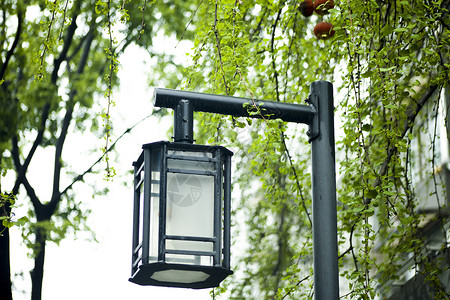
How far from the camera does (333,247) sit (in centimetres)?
338

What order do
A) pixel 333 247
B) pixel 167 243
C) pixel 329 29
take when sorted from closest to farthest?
pixel 167 243 < pixel 333 247 < pixel 329 29

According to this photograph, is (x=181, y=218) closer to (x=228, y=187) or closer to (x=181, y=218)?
(x=181, y=218)

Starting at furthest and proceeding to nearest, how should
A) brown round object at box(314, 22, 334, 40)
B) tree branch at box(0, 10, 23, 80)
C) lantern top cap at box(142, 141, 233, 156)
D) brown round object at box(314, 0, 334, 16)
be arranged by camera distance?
tree branch at box(0, 10, 23, 80)
brown round object at box(314, 22, 334, 40)
brown round object at box(314, 0, 334, 16)
lantern top cap at box(142, 141, 233, 156)

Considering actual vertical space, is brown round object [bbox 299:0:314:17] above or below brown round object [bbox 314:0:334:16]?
above

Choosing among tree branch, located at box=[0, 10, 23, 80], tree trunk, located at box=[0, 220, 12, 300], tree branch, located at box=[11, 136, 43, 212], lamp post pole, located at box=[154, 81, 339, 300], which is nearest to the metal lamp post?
lamp post pole, located at box=[154, 81, 339, 300]

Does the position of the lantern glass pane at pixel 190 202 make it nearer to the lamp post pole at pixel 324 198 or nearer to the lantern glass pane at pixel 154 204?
the lantern glass pane at pixel 154 204

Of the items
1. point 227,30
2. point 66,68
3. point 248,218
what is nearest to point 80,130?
point 66,68

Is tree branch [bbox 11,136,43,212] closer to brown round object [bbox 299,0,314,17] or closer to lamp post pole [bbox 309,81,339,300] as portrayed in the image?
brown round object [bbox 299,0,314,17]

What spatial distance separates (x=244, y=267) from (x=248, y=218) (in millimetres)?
598

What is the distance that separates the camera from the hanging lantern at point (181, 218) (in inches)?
121

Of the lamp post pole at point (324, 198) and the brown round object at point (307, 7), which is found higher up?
the brown round object at point (307, 7)

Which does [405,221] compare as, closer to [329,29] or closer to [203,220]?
[329,29]

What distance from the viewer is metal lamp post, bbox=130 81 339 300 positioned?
3.10 meters

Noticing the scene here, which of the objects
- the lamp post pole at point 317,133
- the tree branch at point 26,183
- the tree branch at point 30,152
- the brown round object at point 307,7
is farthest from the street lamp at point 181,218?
the tree branch at point 26,183
